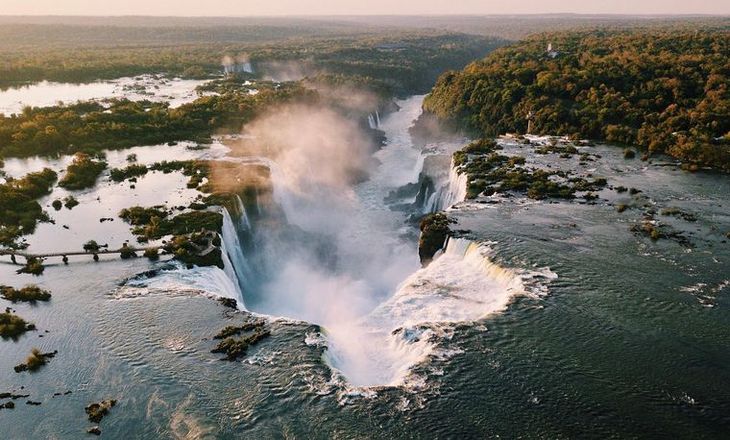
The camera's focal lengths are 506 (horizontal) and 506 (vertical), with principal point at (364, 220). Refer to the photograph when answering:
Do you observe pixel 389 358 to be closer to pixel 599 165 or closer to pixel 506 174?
pixel 506 174

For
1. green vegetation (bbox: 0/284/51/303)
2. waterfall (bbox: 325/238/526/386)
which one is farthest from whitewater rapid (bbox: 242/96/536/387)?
green vegetation (bbox: 0/284/51/303)

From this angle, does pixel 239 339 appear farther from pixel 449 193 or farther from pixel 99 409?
pixel 449 193

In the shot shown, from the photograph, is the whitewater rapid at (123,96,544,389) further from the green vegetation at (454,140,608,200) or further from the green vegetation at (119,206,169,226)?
the green vegetation at (119,206,169,226)

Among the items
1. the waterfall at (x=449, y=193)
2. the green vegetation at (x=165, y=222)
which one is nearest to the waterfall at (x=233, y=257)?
the green vegetation at (x=165, y=222)

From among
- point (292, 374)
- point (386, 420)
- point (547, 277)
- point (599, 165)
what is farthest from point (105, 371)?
point (599, 165)

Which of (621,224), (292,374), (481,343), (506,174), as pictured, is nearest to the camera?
(292,374)

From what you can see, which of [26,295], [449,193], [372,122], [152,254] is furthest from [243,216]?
[372,122]
